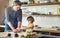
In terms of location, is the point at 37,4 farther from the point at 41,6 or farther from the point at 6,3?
the point at 6,3

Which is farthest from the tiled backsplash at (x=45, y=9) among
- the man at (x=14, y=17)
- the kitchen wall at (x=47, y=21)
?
the man at (x=14, y=17)

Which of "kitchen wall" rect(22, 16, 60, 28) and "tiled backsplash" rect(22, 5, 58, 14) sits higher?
"tiled backsplash" rect(22, 5, 58, 14)

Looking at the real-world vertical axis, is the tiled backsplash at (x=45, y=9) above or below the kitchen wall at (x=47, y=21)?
above

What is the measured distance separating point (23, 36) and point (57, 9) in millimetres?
1050

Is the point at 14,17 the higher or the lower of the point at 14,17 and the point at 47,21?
the higher

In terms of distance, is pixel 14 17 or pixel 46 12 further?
pixel 46 12

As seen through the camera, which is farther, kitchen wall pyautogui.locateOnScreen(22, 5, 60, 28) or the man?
kitchen wall pyautogui.locateOnScreen(22, 5, 60, 28)

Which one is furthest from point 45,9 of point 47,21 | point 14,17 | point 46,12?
point 14,17

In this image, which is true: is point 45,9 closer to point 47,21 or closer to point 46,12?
point 46,12

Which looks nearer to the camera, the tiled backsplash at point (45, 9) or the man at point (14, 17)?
the man at point (14, 17)

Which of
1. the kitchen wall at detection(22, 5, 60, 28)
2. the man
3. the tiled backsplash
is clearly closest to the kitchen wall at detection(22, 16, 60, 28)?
the kitchen wall at detection(22, 5, 60, 28)

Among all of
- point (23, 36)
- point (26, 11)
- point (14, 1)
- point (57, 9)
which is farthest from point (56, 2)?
point (23, 36)

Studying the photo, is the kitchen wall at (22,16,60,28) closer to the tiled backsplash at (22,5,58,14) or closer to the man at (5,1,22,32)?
the tiled backsplash at (22,5,58,14)

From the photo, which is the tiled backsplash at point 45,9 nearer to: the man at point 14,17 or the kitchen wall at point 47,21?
the kitchen wall at point 47,21
